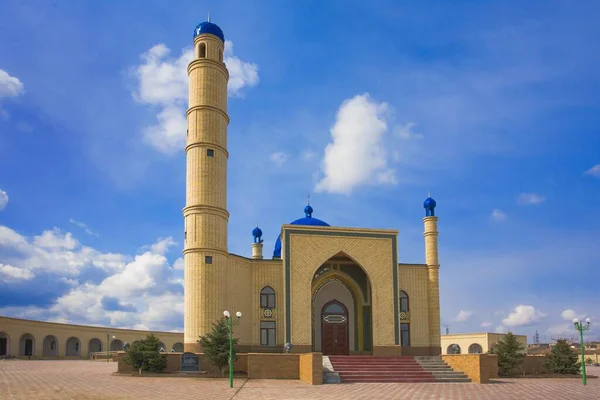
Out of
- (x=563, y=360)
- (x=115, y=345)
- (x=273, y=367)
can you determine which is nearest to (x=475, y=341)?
(x=563, y=360)

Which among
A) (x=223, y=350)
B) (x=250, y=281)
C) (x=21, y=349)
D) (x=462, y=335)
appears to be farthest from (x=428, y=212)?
(x=21, y=349)

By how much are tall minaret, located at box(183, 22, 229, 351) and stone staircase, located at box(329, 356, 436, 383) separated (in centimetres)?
583

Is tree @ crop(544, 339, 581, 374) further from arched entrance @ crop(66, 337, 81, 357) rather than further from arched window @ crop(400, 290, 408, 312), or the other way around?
arched entrance @ crop(66, 337, 81, 357)

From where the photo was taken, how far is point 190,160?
28.2 m

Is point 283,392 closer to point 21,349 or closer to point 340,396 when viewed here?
point 340,396

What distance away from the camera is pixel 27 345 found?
51531mm

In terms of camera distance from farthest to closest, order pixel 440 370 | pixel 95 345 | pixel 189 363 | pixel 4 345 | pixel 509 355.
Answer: pixel 95 345 < pixel 4 345 < pixel 509 355 < pixel 440 370 < pixel 189 363

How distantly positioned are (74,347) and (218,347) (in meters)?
40.3

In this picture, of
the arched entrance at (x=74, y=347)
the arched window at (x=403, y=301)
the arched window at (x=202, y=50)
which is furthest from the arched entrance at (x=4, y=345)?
the arched window at (x=403, y=301)

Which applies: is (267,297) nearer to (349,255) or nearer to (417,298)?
(349,255)

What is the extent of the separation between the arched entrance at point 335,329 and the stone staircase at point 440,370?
495 cm

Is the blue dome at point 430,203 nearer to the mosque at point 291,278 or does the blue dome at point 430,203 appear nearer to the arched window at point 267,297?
the mosque at point 291,278

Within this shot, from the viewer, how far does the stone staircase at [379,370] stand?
24.2 meters

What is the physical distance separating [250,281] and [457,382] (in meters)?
10.8
